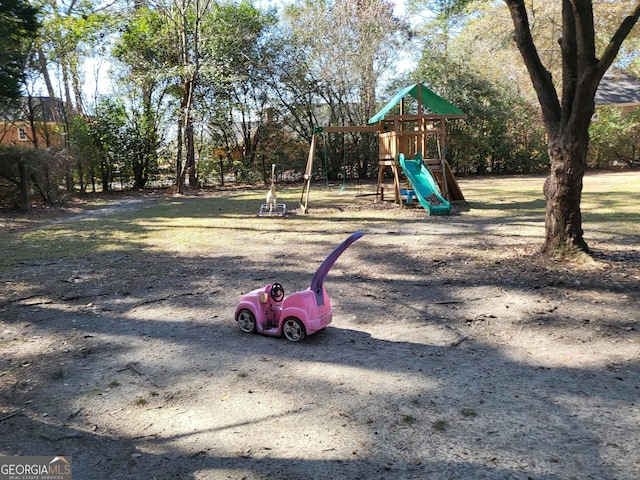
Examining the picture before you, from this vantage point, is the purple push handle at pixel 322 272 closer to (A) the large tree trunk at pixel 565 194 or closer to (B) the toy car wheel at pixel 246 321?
(B) the toy car wheel at pixel 246 321

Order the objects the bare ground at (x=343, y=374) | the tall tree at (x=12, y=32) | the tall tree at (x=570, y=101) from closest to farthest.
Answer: the bare ground at (x=343, y=374)
the tall tree at (x=570, y=101)
the tall tree at (x=12, y=32)

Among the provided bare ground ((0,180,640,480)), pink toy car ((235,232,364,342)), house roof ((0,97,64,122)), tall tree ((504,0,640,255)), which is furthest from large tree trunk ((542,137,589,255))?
house roof ((0,97,64,122))

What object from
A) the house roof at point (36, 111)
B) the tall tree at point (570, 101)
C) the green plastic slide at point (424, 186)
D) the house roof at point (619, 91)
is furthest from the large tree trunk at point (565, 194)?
the house roof at point (619, 91)

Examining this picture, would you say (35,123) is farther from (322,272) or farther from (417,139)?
(322,272)

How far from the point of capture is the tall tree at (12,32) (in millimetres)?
10102

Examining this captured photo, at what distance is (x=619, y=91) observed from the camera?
116 feet

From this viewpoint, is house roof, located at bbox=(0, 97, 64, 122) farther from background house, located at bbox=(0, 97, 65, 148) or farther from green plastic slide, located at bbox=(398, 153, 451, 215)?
green plastic slide, located at bbox=(398, 153, 451, 215)

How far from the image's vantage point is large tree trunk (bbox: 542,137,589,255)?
5.39m

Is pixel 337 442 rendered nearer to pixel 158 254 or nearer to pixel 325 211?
pixel 158 254

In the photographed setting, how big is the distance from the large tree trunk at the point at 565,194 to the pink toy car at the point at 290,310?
3.21 m

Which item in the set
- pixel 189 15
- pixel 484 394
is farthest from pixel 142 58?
pixel 484 394

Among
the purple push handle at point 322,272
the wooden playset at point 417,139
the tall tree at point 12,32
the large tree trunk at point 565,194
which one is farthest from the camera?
the wooden playset at point 417,139

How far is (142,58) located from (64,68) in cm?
308

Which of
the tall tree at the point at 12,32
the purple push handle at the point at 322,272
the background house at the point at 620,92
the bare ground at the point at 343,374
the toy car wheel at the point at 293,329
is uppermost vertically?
the background house at the point at 620,92
